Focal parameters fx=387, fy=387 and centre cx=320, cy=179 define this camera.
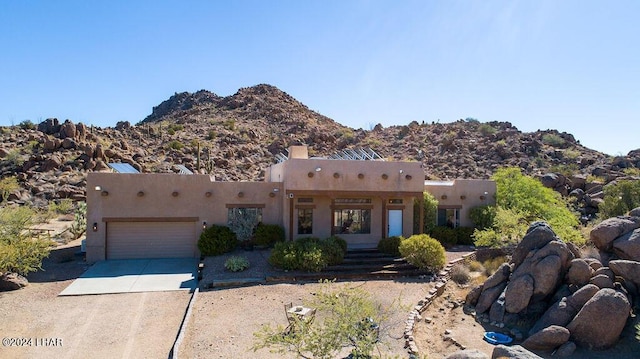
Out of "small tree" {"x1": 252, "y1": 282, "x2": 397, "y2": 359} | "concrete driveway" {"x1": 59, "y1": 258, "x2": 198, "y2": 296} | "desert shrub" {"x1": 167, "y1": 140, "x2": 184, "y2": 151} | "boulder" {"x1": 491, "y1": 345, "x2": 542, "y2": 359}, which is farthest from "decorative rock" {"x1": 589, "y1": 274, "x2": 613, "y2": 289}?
"desert shrub" {"x1": 167, "y1": 140, "x2": 184, "y2": 151}

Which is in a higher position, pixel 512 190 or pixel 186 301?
pixel 512 190

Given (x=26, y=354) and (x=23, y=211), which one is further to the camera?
(x=23, y=211)

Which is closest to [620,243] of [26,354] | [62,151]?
[26,354]

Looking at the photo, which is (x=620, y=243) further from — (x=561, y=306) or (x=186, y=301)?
(x=186, y=301)

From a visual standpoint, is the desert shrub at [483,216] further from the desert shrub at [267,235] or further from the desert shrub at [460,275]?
the desert shrub at [267,235]

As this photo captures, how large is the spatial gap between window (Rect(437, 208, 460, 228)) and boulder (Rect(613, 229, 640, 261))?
8.77m

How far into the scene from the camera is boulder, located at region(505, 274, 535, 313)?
12.8 metres

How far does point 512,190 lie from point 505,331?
12.8m

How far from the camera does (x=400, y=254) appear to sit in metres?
17.6

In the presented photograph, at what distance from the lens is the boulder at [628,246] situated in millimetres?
13562

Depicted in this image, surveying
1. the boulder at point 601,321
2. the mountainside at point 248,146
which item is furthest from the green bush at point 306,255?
the mountainside at point 248,146

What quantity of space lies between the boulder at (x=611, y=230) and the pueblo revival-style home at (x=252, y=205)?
7.29 metres

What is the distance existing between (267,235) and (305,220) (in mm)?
2000

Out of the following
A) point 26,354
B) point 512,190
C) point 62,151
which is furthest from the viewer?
point 62,151
